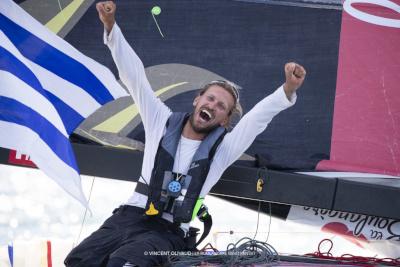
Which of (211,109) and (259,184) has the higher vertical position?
(211,109)

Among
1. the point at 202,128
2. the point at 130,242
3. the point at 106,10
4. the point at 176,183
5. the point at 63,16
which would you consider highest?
the point at 63,16

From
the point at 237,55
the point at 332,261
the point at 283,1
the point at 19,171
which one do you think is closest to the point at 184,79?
the point at 237,55

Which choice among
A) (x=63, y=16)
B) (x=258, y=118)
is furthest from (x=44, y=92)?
(x=63, y=16)

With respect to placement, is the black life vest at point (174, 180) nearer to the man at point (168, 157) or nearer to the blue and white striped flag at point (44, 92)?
the man at point (168, 157)

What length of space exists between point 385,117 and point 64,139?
1.60 metres

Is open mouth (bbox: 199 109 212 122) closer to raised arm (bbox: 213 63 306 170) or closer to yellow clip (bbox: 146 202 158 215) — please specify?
raised arm (bbox: 213 63 306 170)

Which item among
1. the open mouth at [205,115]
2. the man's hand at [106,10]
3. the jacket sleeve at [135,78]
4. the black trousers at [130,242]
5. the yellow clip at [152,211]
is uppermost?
the man's hand at [106,10]

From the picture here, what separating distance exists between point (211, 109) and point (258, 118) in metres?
Answer: 0.18

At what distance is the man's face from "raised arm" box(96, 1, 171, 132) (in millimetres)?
136

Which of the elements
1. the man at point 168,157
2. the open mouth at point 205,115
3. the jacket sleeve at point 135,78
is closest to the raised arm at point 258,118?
the man at point 168,157

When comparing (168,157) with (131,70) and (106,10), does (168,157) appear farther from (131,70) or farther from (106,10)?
(106,10)

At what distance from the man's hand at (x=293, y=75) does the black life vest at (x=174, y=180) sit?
33 cm

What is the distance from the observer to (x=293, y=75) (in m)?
2.84

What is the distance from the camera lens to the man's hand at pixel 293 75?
2.82 metres
